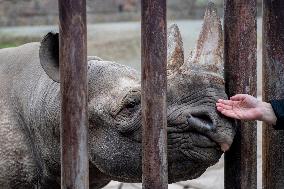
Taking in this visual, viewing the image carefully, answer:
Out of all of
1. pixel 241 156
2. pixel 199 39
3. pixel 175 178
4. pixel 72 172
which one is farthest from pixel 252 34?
pixel 72 172

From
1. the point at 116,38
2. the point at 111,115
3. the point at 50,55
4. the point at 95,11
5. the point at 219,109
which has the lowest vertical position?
the point at 116,38

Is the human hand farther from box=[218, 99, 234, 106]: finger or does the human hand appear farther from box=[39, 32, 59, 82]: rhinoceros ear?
box=[39, 32, 59, 82]: rhinoceros ear

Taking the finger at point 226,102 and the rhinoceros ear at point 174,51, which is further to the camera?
the rhinoceros ear at point 174,51

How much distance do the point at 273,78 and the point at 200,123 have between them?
0.33 metres

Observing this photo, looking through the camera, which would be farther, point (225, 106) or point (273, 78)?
point (273, 78)

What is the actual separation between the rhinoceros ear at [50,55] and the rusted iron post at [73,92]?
65cm

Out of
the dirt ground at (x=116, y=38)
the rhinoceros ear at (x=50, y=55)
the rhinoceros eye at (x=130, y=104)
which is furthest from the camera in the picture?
the dirt ground at (x=116, y=38)

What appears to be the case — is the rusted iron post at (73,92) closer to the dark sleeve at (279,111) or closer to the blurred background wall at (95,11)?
the dark sleeve at (279,111)

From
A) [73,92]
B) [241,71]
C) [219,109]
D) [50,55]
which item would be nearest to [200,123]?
[219,109]

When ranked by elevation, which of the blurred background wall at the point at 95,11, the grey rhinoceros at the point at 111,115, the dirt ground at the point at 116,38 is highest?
the grey rhinoceros at the point at 111,115

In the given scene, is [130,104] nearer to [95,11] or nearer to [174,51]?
[174,51]

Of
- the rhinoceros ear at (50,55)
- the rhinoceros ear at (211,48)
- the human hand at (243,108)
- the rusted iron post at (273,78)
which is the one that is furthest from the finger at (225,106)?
the rhinoceros ear at (50,55)

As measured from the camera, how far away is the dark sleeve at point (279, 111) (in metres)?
2.25

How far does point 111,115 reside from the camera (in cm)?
258
